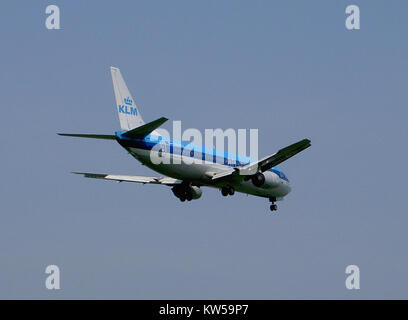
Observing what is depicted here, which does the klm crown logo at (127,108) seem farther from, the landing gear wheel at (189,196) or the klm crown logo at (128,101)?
the landing gear wheel at (189,196)

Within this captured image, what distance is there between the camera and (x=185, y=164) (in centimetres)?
7412

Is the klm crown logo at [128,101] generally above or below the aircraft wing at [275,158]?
above

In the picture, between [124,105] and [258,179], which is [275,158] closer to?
[258,179]

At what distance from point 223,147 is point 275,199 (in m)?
9.35

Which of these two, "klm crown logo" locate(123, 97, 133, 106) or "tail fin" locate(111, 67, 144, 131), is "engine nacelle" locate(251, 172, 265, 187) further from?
"klm crown logo" locate(123, 97, 133, 106)

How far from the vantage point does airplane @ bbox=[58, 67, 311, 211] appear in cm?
7188

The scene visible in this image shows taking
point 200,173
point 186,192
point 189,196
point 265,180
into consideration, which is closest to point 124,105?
point 200,173

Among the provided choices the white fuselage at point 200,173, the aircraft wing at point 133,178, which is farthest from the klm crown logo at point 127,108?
the aircraft wing at point 133,178

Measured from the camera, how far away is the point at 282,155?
243 ft

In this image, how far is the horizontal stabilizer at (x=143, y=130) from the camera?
68.4 m

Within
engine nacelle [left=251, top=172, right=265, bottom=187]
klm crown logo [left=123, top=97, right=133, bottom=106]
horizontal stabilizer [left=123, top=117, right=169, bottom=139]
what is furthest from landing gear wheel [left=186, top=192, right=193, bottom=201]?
horizontal stabilizer [left=123, top=117, right=169, bottom=139]

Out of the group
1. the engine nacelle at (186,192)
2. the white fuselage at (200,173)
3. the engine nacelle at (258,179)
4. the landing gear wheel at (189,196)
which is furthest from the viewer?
the landing gear wheel at (189,196)
